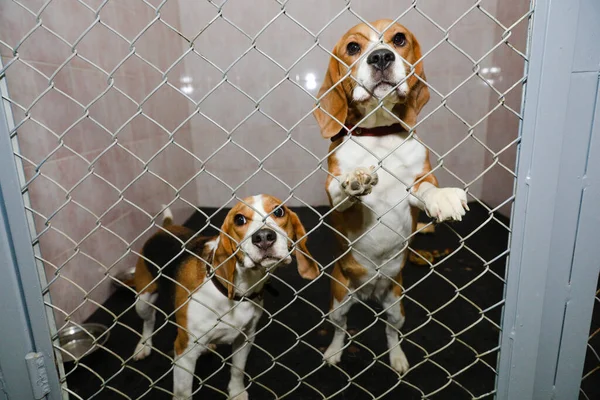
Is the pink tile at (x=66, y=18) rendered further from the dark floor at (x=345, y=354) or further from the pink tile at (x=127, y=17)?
the dark floor at (x=345, y=354)

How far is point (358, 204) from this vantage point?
73.5 inches

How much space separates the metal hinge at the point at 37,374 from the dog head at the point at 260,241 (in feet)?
2.13

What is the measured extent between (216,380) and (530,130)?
1.75m

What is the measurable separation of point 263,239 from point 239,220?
0.22 meters

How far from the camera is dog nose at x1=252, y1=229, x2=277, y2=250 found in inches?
59.3

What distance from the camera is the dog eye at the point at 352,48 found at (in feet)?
5.78

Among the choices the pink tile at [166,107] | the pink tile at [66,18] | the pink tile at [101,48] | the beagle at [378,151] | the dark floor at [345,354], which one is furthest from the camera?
the pink tile at [166,107]

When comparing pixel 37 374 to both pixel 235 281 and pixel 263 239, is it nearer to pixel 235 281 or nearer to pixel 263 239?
pixel 235 281

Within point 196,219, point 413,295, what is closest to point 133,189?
point 196,219

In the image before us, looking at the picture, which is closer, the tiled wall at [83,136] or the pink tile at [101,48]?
the tiled wall at [83,136]

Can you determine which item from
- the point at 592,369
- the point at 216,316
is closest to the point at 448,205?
the point at 216,316

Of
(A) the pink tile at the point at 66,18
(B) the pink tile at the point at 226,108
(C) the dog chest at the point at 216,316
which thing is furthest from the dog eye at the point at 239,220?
(B) the pink tile at the point at 226,108

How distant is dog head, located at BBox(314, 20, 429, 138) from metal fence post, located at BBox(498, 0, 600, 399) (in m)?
0.58

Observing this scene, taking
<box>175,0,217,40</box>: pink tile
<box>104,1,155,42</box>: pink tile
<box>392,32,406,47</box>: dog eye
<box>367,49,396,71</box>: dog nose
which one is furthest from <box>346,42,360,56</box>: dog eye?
<box>175,0,217,40</box>: pink tile
